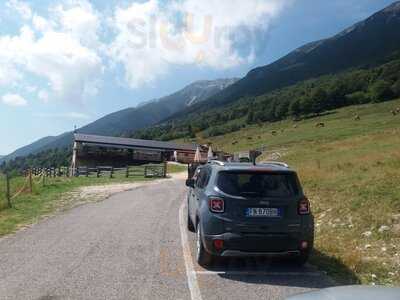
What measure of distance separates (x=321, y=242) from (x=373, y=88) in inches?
4591

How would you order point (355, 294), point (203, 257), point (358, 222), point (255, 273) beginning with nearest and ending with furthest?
point (355, 294)
point (255, 273)
point (203, 257)
point (358, 222)

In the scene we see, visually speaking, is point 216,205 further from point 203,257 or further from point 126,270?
point 126,270

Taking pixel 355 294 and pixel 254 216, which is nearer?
pixel 355 294

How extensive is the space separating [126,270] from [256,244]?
212 cm

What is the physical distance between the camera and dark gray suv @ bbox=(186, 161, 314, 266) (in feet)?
28.2

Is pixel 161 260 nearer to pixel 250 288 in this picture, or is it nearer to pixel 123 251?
pixel 123 251

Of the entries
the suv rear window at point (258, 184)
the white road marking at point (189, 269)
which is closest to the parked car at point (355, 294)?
the white road marking at point (189, 269)

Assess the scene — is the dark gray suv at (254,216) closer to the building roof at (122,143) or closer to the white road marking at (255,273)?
the white road marking at (255,273)

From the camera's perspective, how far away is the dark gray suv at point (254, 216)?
859 cm

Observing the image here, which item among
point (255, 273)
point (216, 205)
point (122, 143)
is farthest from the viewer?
point (122, 143)

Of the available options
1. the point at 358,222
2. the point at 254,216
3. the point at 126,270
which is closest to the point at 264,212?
the point at 254,216

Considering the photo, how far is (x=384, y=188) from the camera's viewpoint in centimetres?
1405

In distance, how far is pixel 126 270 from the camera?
27.9 ft

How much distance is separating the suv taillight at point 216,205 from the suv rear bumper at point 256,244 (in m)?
0.44
